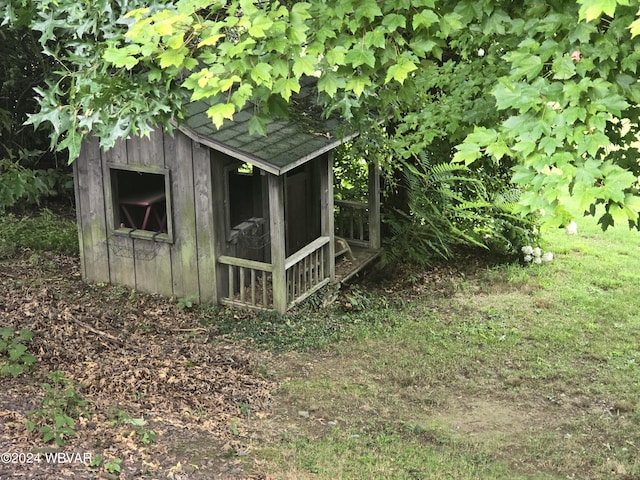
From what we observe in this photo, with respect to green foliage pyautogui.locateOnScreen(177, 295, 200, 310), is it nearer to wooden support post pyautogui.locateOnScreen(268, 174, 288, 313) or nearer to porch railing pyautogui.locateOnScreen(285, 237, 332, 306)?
wooden support post pyautogui.locateOnScreen(268, 174, 288, 313)

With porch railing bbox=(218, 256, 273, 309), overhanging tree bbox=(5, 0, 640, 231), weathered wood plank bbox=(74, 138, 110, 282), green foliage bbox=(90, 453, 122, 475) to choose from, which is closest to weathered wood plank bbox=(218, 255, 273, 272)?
porch railing bbox=(218, 256, 273, 309)

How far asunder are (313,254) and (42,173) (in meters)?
4.44

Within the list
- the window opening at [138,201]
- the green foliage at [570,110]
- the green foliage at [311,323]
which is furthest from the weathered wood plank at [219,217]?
the green foliage at [570,110]

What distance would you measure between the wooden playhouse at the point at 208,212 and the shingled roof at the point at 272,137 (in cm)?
2

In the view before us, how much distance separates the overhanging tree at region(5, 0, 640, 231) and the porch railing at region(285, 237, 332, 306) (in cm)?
395

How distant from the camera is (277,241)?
9234mm

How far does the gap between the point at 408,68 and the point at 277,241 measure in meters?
4.90

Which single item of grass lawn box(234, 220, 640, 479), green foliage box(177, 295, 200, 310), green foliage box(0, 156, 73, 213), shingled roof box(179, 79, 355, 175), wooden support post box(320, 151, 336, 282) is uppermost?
shingled roof box(179, 79, 355, 175)

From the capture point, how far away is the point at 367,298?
1073 cm

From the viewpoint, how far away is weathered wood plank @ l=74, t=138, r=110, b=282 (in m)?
9.89

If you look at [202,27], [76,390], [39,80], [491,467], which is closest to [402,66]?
[202,27]

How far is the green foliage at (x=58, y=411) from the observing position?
561cm

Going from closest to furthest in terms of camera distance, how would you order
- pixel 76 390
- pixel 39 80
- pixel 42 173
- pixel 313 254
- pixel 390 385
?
pixel 76 390
pixel 390 385
pixel 313 254
pixel 42 173
pixel 39 80

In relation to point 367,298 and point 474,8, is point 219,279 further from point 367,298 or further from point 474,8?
point 474,8
